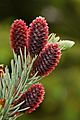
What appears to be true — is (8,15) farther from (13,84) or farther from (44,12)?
(13,84)

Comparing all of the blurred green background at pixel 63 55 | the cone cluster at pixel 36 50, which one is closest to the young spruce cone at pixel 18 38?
the cone cluster at pixel 36 50

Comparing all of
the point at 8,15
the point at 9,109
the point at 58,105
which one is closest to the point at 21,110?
the point at 9,109

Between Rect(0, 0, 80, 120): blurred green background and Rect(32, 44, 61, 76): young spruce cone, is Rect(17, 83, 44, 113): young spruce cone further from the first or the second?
Rect(0, 0, 80, 120): blurred green background

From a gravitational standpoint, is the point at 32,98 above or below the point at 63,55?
below

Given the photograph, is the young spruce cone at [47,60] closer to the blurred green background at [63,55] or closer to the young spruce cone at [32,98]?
the young spruce cone at [32,98]

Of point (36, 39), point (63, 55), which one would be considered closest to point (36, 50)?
point (36, 39)

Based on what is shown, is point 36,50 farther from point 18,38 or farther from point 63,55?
point 63,55
